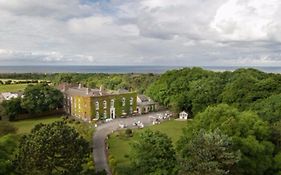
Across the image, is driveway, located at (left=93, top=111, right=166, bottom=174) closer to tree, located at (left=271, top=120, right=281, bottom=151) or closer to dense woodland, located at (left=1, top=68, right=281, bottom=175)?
dense woodland, located at (left=1, top=68, right=281, bottom=175)

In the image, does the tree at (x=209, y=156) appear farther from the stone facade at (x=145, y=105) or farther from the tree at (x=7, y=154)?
the stone facade at (x=145, y=105)

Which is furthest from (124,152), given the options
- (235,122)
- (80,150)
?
(80,150)

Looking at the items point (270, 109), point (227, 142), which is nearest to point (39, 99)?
point (270, 109)

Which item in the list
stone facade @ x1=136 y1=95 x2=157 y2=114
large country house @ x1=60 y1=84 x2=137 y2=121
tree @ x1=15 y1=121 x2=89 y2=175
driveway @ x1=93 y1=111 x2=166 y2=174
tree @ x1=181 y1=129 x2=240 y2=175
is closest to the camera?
tree @ x1=15 y1=121 x2=89 y2=175

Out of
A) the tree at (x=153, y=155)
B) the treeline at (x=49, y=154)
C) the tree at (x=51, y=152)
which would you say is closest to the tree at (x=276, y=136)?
the tree at (x=153, y=155)

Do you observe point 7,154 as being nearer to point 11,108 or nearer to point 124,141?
point 124,141

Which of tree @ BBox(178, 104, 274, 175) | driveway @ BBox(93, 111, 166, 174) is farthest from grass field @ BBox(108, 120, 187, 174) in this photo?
tree @ BBox(178, 104, 274, 175)
